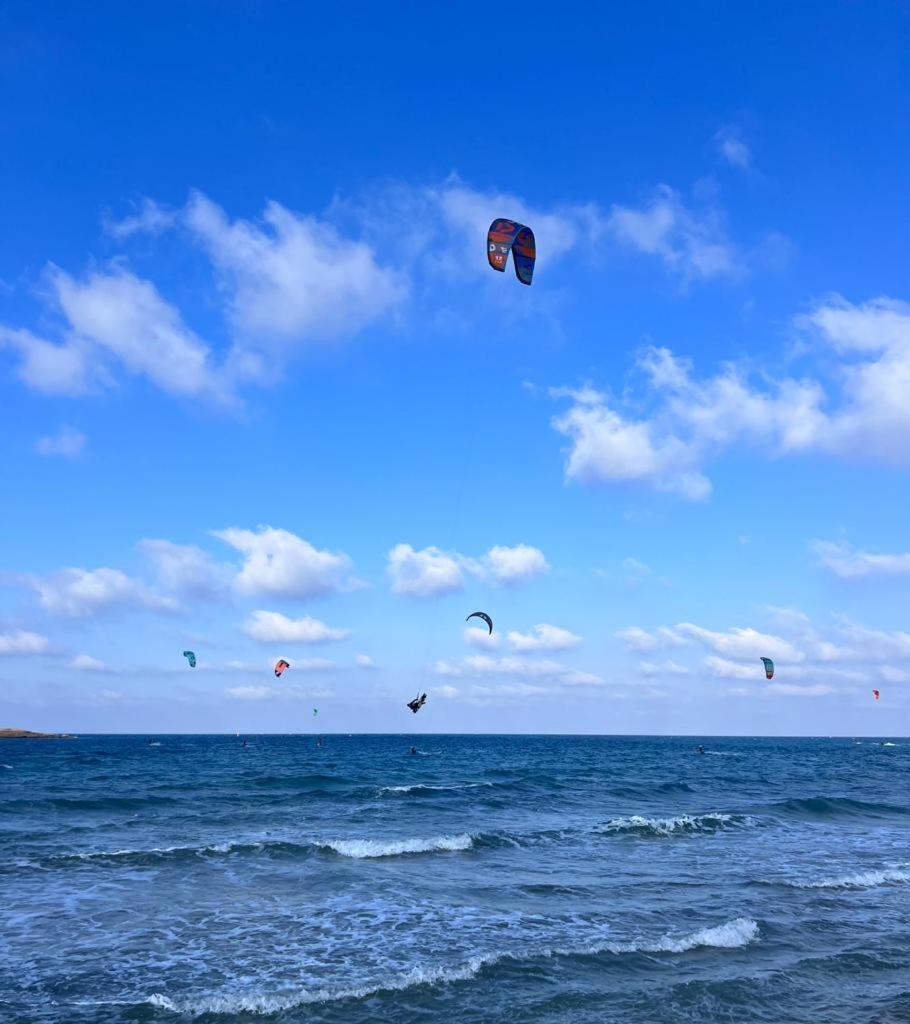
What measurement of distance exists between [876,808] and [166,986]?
119ft

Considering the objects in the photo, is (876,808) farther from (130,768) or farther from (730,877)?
(130,768)

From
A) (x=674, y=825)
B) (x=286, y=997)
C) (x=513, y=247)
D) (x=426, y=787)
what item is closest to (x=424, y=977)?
(x=286, y=997)

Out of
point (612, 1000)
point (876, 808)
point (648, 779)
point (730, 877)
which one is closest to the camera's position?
point (612, 1000)

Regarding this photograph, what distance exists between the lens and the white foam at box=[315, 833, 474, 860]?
80.1 ft

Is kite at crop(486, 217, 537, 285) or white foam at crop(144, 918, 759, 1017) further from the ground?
kite at crop(486, 217, 537, 285)

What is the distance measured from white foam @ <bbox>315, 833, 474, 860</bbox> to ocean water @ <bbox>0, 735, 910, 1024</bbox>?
13cm

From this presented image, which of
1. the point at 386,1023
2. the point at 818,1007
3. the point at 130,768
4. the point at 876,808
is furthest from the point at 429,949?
the point at 130,768

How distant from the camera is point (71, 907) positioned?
1767cm

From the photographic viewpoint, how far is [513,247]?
27516mm

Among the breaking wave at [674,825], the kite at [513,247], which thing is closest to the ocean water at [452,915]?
the breaking wave at [674,825]

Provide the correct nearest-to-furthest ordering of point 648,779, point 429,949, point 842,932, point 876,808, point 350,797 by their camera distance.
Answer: point 429,949 → point 842,932 → point 876,808 → point 350,797 → point 648,779

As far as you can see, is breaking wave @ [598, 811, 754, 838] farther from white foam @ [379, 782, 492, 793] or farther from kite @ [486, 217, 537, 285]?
kite @ [486, 217, 537, 285]

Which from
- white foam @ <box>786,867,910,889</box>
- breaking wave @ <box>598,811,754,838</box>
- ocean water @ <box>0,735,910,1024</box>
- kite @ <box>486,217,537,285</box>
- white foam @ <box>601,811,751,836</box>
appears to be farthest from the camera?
white foam @ <box>601,811,751,836</box>

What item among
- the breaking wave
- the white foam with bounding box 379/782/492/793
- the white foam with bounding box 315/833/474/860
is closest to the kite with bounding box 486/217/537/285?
the white foam with bounding box 315/833/474/860
